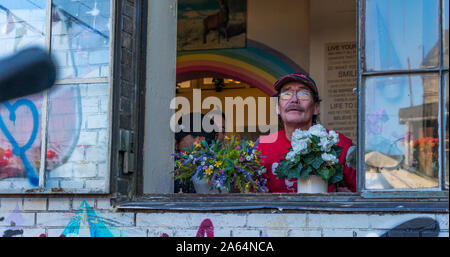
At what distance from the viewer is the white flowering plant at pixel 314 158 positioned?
457 cm

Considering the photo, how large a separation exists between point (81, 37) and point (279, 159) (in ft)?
5.52

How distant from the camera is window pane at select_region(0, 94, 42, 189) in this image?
4.85 metres

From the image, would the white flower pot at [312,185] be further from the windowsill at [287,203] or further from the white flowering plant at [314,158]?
the windowsill at [287,203]

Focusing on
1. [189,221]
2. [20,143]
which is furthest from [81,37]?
[189,221]

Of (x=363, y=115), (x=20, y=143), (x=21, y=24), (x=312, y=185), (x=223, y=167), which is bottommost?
(x=312, y=185)

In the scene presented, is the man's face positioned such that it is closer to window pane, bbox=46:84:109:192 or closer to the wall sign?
window pane, bbox=46:84:109:192

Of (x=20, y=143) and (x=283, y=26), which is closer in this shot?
(x=20, y=143)

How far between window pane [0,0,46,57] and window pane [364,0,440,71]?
7.60ft

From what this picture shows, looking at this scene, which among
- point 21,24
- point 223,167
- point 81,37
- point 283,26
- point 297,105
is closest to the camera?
point 223,167

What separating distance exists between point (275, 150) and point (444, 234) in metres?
1.52

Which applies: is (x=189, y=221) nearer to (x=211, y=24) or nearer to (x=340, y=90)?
(x=340, y=90)

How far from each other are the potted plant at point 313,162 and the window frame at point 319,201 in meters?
0.18

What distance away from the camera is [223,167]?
15.7ft

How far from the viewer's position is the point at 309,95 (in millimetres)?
5418
